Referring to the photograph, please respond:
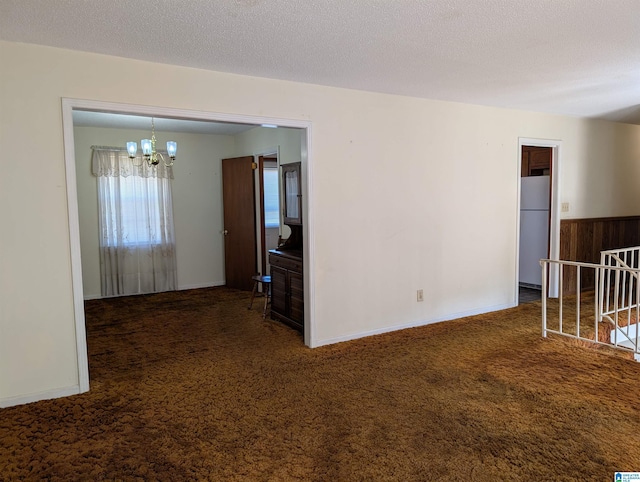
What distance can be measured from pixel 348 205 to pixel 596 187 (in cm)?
421

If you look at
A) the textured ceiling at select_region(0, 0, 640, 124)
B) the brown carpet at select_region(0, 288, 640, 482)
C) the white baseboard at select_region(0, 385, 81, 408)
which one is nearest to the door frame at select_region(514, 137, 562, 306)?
the textured ceiling at select_region(0, 0, 640, 124)

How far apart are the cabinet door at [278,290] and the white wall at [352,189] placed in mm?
776

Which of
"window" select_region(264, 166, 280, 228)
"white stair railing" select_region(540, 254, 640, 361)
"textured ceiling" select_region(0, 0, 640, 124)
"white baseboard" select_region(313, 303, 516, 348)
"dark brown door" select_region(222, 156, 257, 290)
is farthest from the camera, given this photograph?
"window" select_region(264, 166, 280, 228)

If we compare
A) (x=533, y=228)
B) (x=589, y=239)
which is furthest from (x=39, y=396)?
(x=589, y=239)

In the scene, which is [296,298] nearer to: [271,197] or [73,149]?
[73,149]

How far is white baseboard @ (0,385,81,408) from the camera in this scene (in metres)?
2.96

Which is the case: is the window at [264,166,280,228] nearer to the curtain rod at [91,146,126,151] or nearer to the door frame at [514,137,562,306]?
the curtain rod at [91,146,126,151]

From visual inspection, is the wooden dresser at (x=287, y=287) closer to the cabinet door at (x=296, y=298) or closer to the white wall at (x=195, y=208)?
the cabinet door at (x=296, y=298)

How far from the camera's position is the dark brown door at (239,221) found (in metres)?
6.59

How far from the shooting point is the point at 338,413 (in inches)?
112

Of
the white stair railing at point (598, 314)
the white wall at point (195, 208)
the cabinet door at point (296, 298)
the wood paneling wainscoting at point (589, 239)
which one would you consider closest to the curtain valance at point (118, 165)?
the white wall at point (195, 208)

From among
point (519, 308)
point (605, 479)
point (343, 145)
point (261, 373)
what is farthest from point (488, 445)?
point (519, 308)

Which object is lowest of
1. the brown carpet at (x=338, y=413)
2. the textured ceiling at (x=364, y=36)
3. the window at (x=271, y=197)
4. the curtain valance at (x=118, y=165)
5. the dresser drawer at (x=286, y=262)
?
the brown carpet at (x=338, y=413)

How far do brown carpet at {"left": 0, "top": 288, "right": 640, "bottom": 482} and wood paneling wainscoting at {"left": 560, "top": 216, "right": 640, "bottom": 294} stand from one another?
7.19 ft
